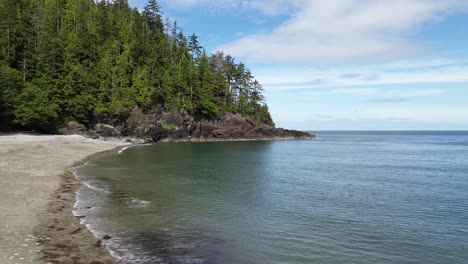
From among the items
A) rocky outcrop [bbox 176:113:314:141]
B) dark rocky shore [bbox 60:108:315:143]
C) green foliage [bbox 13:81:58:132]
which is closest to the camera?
green foliage [bbox 13:81:58:132]

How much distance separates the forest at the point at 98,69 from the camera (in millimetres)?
74062

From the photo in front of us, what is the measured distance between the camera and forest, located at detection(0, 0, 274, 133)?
243ft

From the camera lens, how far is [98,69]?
302 feet

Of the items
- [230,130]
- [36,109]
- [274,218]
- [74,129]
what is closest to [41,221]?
[274,218]

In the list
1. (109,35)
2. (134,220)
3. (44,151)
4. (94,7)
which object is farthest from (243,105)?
(134,220)

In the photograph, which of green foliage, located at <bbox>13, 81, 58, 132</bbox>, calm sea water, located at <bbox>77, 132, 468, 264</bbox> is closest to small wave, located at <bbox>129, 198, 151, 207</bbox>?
calm sea water, located at <bbox>77, 132, 468, 264</bbox>

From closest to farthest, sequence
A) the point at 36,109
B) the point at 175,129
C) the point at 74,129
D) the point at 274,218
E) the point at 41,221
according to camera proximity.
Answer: the point at 41,221 → the point at 274,218 → the point at 36,109 → the point at 74,129 → the point at 175,129

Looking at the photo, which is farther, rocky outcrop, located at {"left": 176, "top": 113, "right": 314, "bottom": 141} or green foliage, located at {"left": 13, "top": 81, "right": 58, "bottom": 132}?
rocky outcrop, located at {"left": 176, "top": 113, "right": 314, "bottom": 141}

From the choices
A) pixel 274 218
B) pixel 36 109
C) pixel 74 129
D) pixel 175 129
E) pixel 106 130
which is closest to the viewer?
pixel 274 218

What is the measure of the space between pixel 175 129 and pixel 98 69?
27369mm

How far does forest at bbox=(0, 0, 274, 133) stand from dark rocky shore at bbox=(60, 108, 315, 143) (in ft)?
7.54

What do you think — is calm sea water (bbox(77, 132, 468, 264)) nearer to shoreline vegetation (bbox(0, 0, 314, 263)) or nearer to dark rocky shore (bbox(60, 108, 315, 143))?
shoreline vegetation (bbox(0, 0, 314, 263))

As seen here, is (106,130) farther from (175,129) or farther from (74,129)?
(175,129)

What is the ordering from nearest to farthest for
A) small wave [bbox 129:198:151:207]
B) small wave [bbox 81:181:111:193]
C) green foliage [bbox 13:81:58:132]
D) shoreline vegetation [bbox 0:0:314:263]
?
1. small wave [bbox 129:198:151:207]
2. small wave [bbox 81:181:111:193]
3. shoreline vegetation [bbox 0:0:314:263]
4. green foliage [bbox 13:81:58:132]
